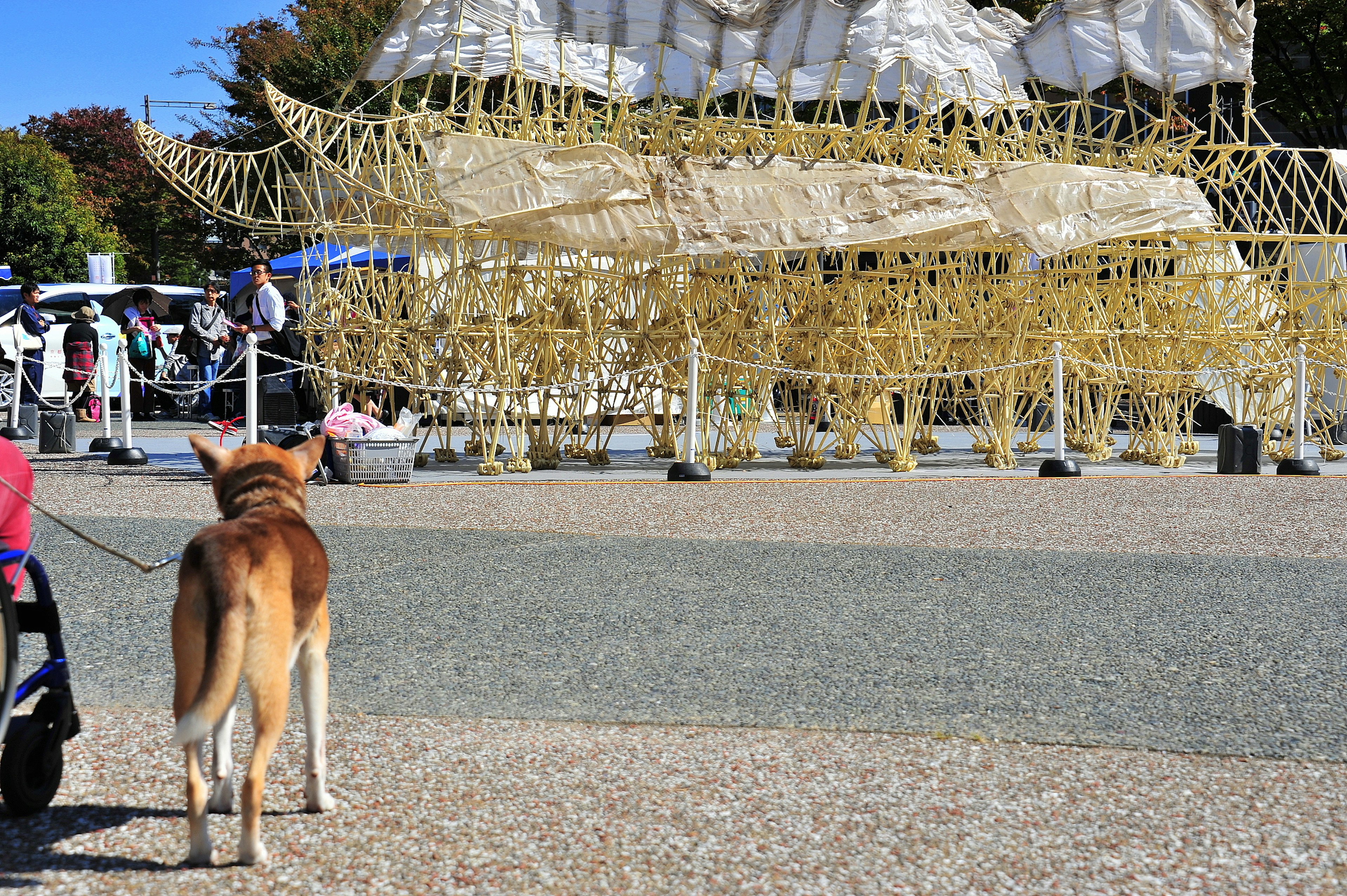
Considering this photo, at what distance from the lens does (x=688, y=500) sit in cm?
982

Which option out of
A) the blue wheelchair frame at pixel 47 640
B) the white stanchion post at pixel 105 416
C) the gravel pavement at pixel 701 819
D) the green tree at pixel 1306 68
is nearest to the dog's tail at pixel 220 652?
the gravel pavement at pixel 701 819

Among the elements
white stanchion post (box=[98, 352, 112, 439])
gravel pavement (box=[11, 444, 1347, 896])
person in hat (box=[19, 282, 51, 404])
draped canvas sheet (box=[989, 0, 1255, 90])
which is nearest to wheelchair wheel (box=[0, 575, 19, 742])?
gravel pavement (box=[11, 444, 1347, 896])

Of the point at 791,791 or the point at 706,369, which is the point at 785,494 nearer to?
the point at 706,369

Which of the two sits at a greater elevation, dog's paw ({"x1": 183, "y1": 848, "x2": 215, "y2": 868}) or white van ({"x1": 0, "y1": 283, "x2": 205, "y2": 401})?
white van ({"x1": 0, "y1": 283, "x2": 205, "y2": 401})

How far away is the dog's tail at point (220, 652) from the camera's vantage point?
9.14 feet

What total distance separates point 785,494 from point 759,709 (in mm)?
6173

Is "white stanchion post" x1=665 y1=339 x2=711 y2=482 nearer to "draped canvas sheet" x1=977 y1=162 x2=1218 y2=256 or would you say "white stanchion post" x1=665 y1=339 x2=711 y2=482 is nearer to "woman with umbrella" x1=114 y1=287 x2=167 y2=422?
"draped canvas sheet" x1=977 y1=162 x2=1218 y2=256

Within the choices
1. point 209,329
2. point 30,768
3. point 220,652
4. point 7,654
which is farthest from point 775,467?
point 7,654

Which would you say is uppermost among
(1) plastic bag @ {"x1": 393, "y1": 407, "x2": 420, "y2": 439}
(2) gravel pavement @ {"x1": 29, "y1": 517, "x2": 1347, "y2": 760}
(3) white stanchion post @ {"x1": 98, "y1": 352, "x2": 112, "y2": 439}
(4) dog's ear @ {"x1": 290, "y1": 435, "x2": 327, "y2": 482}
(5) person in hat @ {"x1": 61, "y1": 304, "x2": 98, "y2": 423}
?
(5) person in hat @ {"x1": 61, "y1": 304, "x2": 98, "y2": 423}

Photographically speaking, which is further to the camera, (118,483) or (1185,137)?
(1185,137)

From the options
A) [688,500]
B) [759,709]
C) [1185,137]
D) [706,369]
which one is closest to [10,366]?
[706,369]

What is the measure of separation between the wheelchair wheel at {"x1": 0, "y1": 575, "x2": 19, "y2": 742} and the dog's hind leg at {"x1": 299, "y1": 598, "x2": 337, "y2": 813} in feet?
2.09

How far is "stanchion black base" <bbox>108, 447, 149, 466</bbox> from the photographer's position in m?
12.5

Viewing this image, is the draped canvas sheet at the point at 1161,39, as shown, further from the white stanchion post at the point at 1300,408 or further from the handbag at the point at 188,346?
the handbag at the point at 188,346
